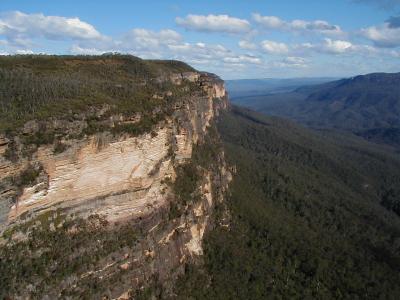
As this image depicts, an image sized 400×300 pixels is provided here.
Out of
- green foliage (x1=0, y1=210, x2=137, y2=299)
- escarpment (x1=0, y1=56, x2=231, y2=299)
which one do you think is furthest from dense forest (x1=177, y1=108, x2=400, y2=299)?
green foliage (x1=0, y1=210, x2=137, y2=299)

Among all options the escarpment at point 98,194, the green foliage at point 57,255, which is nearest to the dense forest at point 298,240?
the escarpment at point 98,194

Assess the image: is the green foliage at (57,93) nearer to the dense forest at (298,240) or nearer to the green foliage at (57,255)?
the green foliage at (57,255)

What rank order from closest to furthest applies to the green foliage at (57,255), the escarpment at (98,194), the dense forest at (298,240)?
1. the green foliage at (57,255)
2. the escarpment at (98,194)
3. the dense forest at (298,240)

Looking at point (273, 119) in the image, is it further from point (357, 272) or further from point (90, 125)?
point (90, 125)

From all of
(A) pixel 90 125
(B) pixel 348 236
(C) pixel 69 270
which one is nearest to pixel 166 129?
(A) pixel 90 125

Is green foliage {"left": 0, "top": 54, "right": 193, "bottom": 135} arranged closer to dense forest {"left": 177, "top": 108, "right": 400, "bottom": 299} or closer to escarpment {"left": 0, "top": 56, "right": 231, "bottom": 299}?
escarpment {"left": 0, "top": 56, "right": 231, "bottom": 299}

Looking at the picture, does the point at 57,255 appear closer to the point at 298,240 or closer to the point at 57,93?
the point at 57,93

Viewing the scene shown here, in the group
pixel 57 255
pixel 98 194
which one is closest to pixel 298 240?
pixel 98 194
